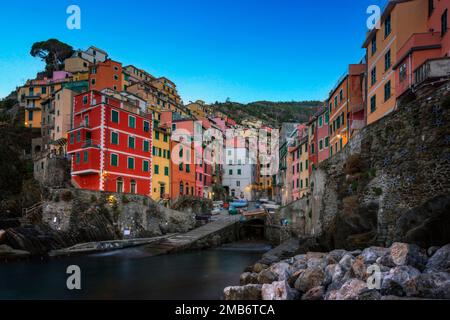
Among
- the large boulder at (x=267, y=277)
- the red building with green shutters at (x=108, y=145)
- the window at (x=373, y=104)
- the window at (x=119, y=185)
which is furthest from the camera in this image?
the window at (x=119, y=185)

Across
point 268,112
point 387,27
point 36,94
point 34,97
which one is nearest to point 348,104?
point 387,27

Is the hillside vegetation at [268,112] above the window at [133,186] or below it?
above

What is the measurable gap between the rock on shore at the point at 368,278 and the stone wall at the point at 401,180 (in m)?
1.74

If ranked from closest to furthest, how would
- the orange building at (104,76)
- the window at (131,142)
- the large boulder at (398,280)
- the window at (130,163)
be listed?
the large boulder at (398,280)
the window at (130,163)
the window at (131,142)
the orange building at (104,76)

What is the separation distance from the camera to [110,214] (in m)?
41.1

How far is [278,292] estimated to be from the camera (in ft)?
49.7

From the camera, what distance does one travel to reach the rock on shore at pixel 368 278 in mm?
12070

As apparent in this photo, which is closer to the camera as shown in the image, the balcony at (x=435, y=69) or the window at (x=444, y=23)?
the balcony at (x=435, y=69)

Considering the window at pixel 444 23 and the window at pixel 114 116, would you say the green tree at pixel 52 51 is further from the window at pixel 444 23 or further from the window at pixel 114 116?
the window at pixel 444 23

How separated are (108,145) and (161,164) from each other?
41.2 ft

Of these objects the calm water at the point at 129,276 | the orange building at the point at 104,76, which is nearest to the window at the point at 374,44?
the calm water at the point at 129,276

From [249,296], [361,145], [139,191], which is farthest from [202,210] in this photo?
[249,296]

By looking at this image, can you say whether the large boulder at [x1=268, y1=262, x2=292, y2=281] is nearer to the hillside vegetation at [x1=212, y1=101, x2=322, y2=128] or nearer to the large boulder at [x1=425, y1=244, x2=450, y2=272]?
the large boulder at [x1=425, y1=244, x2=450, y2=272]

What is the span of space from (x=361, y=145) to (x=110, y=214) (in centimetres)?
2993
